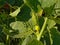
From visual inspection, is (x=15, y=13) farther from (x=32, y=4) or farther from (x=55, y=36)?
(x=55, y=36)

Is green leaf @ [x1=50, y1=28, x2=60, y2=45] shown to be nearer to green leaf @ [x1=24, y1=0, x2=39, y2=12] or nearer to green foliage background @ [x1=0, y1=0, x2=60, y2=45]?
green foliage background @ [x1=0, y1=0, x2=60, y2=45]

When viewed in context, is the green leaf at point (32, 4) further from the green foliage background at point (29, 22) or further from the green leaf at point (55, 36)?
the green leaf at point (55, 36)

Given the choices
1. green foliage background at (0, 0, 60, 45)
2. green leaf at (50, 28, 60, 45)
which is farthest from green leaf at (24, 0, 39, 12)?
green leaf at (50, 28, 60, 45)

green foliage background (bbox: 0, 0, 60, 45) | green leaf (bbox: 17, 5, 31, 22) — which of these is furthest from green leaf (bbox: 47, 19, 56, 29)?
green leaf (bbox: 17, 5, 31, 22)

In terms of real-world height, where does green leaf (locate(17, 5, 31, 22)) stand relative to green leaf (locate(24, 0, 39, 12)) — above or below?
Answer: below

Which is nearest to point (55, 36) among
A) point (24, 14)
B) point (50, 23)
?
point (50, 23)

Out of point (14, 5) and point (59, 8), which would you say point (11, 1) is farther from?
point (59, 8)

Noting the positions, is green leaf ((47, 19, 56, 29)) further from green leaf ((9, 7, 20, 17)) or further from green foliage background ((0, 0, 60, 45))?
green leaf ((9, 7, 20, 17))

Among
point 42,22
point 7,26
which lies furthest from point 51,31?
point 7,26

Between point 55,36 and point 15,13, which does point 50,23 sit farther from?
point 15,13

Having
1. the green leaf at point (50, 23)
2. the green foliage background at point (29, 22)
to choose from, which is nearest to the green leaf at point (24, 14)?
the green foliage background at point (29, 22)

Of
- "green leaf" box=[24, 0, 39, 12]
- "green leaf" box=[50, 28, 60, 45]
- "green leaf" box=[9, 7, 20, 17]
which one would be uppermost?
"green leaf" box=[24, 0, 39, 12]

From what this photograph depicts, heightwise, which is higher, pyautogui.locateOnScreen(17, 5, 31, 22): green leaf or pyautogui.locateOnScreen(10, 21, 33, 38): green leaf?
pyautogui.locateOnScreen(17, 5, 31, 22): green leaf
